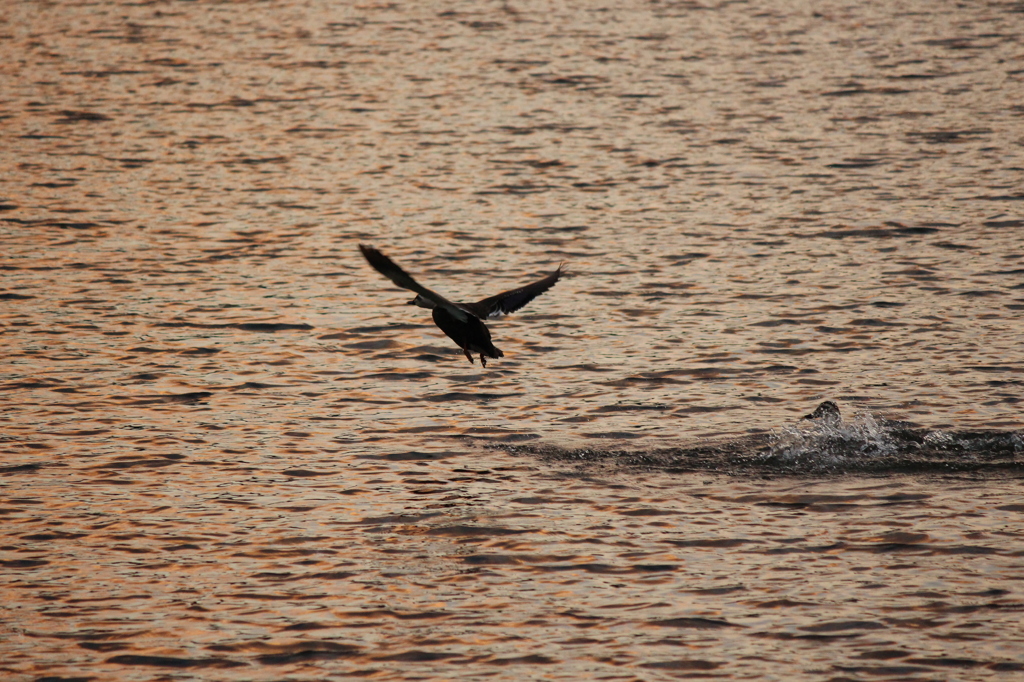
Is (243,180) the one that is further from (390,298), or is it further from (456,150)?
(390,298)

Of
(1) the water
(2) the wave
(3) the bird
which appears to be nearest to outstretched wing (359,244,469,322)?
(3) the bird

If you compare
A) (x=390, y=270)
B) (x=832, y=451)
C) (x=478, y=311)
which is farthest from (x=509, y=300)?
(x=832, y=451)

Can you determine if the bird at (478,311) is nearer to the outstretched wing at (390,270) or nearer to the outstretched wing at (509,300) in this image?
the outstretched wing at (509,300)

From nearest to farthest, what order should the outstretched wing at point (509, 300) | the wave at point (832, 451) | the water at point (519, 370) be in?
1. the water at point (519, 370)
2. the outstretched wing at point (509, 300)
3. the wave at point (832, 451)

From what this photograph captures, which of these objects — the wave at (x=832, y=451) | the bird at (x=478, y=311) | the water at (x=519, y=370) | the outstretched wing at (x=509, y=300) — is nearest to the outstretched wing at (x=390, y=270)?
the bird at (x=478, y=311)

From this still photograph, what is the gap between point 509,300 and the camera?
11.7 m

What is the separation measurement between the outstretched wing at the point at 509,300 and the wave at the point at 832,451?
1.56 meters

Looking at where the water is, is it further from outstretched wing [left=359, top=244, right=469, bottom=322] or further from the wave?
outstretched wing [left=359, top=244, right=469, bottom=322]

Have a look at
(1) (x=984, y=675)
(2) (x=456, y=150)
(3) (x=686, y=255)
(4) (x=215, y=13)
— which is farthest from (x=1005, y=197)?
(4) (x=215, y=13)

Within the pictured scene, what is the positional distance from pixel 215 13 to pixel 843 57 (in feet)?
54.6

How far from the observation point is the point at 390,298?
58.2 ft

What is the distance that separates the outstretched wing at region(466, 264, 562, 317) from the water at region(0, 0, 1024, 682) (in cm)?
147

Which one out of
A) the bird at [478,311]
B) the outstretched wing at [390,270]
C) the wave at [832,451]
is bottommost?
the wave at [832,451]

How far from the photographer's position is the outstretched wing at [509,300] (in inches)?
457
